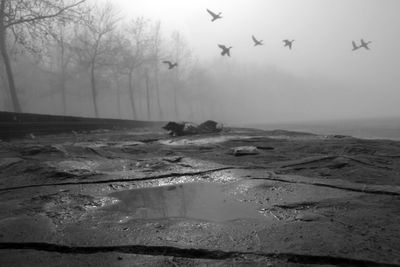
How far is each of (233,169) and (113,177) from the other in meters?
1.44

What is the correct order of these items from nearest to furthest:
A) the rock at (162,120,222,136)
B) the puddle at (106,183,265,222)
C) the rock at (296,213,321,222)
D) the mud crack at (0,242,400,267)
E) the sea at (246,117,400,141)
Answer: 1. the mud crack at (0,242,400,267)
2. the rock at (296,213,321,222)
3. the puddle at (106,183,265,222)
4. the rock at (162,120,222,136)
5. the sea at (246,117,400,141)

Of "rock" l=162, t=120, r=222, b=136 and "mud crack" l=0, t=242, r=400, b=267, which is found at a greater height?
"rock" l=162, t=120, r=222, b=136

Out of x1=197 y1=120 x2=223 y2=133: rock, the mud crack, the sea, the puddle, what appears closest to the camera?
the mud crack

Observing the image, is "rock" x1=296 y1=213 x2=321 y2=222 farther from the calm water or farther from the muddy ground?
the calm water

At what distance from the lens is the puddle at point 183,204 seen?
275 cm

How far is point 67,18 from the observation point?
61.0ft

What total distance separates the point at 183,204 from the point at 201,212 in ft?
0.96

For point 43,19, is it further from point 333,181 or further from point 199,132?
point 333,181

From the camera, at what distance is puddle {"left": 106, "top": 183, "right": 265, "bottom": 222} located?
9.03ft

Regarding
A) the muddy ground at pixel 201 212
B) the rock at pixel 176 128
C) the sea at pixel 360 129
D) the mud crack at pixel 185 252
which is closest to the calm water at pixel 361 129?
the sea at pixel 360 129

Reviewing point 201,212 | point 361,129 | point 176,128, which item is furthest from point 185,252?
point 361,129

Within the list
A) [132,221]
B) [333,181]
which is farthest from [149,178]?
[333,181]

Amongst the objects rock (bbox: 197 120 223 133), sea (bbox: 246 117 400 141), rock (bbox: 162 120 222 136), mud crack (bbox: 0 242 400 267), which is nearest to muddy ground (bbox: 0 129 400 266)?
mud crack (bbox: 0 242 400 267)

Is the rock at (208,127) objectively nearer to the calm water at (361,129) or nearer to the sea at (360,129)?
the sea at (360,129)
